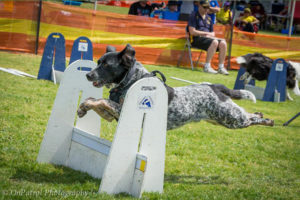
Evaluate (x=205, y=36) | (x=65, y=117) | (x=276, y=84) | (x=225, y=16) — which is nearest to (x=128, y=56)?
(x=65, y=117)

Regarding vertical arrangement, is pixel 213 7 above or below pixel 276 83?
above

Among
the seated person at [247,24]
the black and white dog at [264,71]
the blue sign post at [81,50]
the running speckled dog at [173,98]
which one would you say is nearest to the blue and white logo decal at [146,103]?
the running speckled dog at [173,98]

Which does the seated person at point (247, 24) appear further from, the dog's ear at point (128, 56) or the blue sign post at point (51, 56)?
Result: the dog's ear at point (128, 56)

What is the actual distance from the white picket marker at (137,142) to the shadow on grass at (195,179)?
23.7 inches

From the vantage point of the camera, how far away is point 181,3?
1647 cm

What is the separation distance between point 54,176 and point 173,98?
4.67 ft

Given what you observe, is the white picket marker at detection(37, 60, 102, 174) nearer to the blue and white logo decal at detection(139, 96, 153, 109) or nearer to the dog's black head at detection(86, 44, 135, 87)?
the dog's black head at detection(86, 44, 135, 87)

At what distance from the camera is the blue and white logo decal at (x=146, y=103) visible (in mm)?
3676

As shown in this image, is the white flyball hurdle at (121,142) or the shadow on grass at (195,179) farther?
the shadow on grass at (195,179)

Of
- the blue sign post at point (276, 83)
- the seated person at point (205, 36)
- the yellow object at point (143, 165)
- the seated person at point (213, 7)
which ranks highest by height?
the seated person at point (213, 7)

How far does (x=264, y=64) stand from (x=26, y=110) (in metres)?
6.34

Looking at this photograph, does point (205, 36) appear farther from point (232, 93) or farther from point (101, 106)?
point (101, 106)

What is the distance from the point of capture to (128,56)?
404 cm

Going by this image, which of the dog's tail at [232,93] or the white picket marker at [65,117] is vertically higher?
the dog's tail at [232,93]
